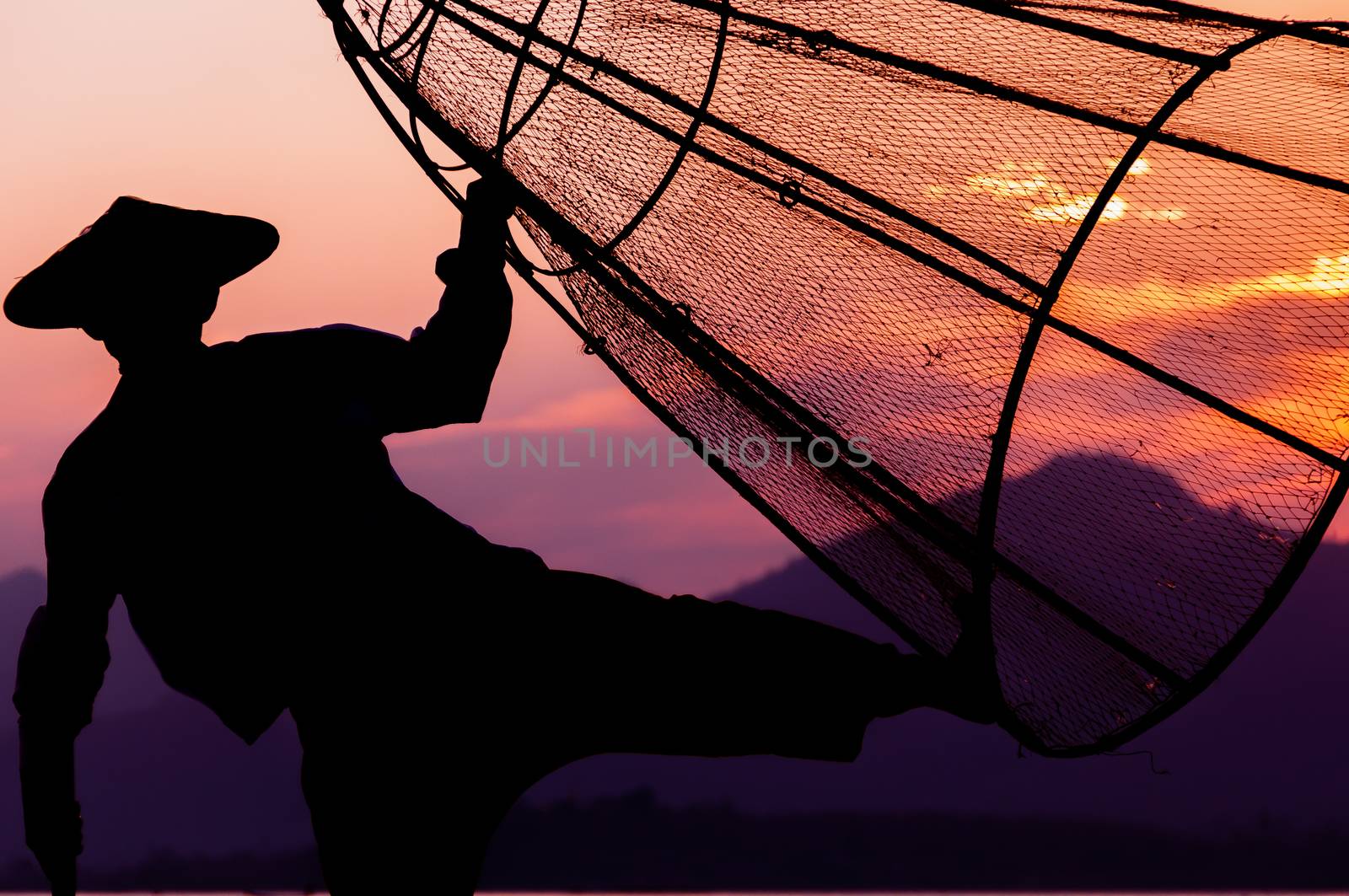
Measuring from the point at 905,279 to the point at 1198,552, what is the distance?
2.86 ft

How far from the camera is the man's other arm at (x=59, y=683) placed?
225 centimetres

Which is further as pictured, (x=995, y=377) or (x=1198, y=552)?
(x=1198, y=552)

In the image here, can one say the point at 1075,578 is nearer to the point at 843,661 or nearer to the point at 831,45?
the point at 843,661

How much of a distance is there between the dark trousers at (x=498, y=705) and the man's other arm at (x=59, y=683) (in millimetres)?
463

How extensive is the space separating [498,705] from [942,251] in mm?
1287

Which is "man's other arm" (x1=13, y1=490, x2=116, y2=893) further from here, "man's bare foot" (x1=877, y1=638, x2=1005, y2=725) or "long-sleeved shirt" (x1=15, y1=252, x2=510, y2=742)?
"man's bare foot" (x1=877, y1=638, x2=1005, y2=725)

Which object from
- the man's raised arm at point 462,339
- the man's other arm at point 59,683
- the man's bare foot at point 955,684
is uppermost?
the man's raised arm at point 462,339

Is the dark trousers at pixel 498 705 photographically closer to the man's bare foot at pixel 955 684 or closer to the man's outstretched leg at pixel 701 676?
the man's outstretched leg at pixel 701 676

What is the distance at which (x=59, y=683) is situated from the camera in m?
2.31

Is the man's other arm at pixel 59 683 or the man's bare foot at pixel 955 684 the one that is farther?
the man's other arm at pixel 59 683

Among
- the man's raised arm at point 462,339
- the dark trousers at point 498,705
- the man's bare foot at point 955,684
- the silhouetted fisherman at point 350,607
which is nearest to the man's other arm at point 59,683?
the silhouetted fisherman at point 350,607

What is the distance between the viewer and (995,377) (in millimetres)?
2295

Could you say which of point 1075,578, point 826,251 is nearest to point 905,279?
point 826,251

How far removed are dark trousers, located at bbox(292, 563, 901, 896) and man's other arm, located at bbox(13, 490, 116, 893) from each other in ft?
1.52
